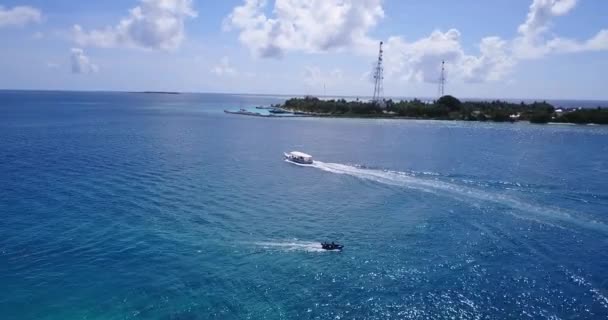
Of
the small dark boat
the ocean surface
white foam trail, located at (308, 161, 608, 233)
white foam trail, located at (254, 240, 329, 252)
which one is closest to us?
the ocean surface

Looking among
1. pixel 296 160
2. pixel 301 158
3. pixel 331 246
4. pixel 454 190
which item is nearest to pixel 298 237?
pixel 331 246

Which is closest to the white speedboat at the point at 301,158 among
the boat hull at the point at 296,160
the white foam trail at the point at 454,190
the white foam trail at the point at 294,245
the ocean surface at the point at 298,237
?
the boat hull at the point at 296,160

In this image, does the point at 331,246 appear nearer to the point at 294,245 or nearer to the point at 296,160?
the point at 294,245

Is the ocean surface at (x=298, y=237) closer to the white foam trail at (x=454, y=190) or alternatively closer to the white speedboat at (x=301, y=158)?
the white foam trail at (x=454, y=190)

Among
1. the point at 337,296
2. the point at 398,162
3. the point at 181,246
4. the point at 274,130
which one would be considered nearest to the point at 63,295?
the point at 181,246

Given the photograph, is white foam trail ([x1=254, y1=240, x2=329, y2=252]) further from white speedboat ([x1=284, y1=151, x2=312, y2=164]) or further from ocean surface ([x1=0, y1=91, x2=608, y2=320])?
white speedboat ([x1=284, y1=151, x2=312, y2=164])

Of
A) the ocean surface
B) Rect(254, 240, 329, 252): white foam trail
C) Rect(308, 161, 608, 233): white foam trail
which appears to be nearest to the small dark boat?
Rect(254, 240, 329, 252): white foam trail

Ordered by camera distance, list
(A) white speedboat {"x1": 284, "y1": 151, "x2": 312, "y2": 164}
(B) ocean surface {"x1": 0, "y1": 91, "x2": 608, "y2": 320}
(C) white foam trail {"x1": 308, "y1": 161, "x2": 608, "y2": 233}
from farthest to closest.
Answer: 1. (A) white speedboat {"x1": 284, "y1": 151, "x2": 312, "y2": 164}
2. (C) white foam trail {"x1": 308, "y1": 161, "x2": 608, "y2": 233}
3. (B) ocean surface {"x1": 0, "y1": 91, "x2": 608, "y2": 320}
